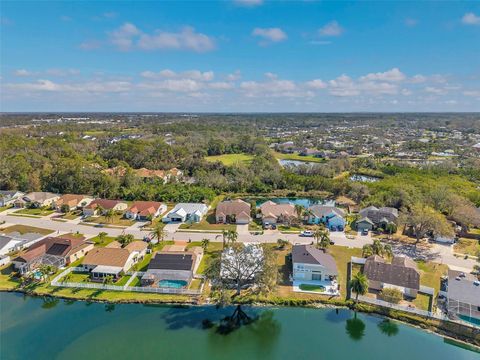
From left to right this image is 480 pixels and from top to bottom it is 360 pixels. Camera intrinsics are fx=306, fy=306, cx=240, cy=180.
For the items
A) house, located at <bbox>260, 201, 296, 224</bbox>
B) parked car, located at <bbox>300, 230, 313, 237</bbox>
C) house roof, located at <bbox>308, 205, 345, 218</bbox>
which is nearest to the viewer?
parked car, located at <bbox>300, 230, 313, 237</bbox>

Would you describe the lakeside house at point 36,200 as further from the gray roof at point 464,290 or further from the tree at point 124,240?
the gray roof at point 464,290

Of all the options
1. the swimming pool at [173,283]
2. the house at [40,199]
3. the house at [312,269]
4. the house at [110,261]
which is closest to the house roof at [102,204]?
the house at [40,199]

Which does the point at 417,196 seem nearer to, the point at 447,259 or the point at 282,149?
the point at 447,259

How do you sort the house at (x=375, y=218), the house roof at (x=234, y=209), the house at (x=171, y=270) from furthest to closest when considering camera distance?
the house roof at (x=234, y=209) → the house at (x=375, y=218) → the house at (x=171, y=270)

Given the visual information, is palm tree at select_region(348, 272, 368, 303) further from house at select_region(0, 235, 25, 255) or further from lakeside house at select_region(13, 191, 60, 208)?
lakeside house at select_region(13, 191, 60, 208)

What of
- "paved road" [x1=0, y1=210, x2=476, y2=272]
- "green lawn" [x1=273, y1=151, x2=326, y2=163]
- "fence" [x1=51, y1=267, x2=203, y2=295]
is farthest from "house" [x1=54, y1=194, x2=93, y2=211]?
"green lawn" [x1=273, y1=151, x2=326, y2=163]

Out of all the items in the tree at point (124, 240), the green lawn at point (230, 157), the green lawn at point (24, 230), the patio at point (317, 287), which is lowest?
the patio at point (317, 287)
